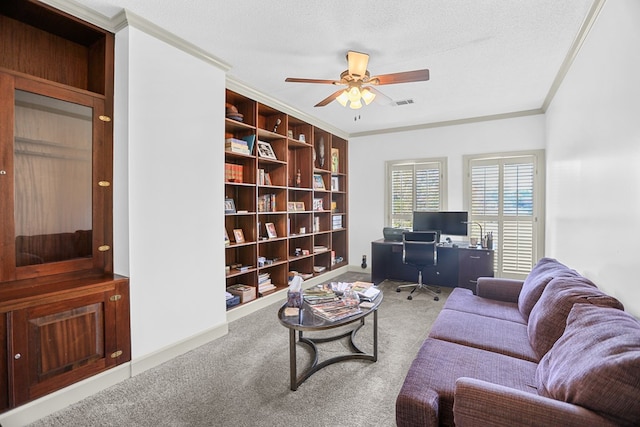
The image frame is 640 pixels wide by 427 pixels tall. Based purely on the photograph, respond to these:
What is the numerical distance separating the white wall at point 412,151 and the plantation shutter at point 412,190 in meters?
0.16

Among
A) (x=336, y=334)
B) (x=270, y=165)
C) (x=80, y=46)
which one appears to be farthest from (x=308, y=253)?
(x=80, y=46)

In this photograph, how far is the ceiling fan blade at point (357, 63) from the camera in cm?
253

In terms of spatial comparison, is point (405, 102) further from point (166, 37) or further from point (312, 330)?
point (312, 330)

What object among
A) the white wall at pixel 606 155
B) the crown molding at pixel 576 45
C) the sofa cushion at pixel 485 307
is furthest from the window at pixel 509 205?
the sofa cushion at pixel 485 307

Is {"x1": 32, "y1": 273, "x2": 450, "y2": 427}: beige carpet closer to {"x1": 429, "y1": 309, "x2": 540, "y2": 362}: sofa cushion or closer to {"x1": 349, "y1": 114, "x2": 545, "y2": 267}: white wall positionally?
{"x1": 429, "y1": 309, "x2": 540, "y2": 362}: sofa cushion

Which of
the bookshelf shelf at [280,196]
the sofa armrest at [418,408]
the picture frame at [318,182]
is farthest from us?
the picture frame at [318,182]

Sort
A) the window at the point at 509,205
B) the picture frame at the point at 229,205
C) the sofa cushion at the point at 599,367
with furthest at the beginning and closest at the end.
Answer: the window at the point at 509,205
the picture frame at the point at 229,205
the sofa cushion at the point at 599,367

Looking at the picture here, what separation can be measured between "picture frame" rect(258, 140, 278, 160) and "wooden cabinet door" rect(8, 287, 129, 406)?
2.26 meters

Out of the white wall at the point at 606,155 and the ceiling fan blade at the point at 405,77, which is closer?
the white wall at the point at 606,155

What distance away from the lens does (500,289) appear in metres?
2.73

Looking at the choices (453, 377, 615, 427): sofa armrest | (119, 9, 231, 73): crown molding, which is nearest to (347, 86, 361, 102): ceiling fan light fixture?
(119, 9, 231, 73): crown molding

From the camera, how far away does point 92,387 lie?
6.61ft

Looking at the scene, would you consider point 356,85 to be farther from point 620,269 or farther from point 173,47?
point 620,269

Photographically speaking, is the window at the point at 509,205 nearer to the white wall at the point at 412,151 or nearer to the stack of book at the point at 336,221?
the white wall at the point at 412,151
